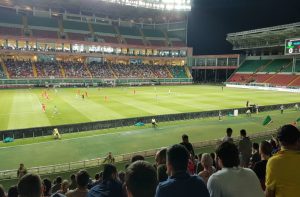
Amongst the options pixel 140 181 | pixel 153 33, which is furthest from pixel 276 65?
pixel 140 181

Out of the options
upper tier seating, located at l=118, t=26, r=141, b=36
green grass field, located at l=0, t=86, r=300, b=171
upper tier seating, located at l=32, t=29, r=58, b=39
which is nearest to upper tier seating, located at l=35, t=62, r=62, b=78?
upper tier seating, located at l=32, t=29, r=58, b=39

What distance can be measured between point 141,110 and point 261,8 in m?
62.2

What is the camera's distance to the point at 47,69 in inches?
3012

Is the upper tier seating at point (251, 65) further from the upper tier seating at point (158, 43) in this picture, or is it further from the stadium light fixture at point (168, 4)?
the upper tier seating at point (158, 43)

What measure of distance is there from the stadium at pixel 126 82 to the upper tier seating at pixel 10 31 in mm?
509

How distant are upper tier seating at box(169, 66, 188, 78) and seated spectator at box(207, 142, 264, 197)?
91370mm

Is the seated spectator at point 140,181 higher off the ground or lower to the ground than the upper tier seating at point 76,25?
lower

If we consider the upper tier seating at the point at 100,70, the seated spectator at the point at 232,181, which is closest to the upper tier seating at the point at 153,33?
the upper tier seating at the point at 100,70

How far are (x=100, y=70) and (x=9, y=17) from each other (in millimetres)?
29674

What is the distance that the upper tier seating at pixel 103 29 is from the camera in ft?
315

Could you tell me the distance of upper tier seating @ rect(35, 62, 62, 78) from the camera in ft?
242

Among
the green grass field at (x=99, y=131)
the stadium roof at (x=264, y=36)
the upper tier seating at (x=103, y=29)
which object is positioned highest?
the upper tier seating at (x=103, y=29)

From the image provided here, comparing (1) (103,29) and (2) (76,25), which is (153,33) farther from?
(2) (76,25)

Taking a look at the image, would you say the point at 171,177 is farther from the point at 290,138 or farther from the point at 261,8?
the point at 261,8
